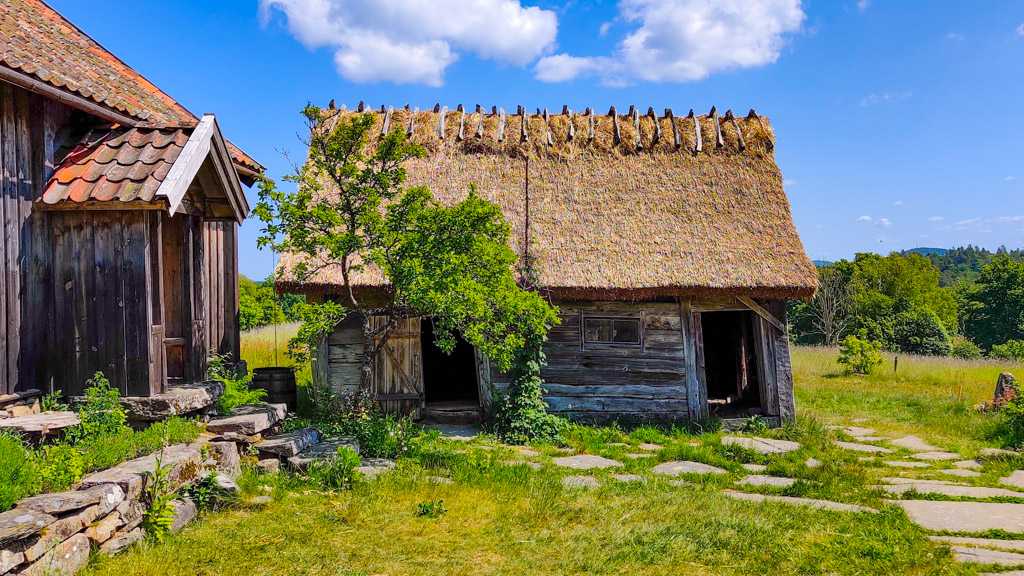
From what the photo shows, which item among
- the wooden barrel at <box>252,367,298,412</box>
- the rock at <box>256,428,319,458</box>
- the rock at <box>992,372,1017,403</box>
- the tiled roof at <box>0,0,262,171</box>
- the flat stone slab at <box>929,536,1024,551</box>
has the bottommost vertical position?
the flat stone slab at <box>929,536,1024,551</box>

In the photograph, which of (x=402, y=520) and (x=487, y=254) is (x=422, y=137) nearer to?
(x=487, y=254)

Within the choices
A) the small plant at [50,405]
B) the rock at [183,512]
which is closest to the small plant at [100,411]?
the small plant at [50,405]

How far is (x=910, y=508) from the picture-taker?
5.95 meters

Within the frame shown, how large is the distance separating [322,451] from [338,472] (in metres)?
0.73

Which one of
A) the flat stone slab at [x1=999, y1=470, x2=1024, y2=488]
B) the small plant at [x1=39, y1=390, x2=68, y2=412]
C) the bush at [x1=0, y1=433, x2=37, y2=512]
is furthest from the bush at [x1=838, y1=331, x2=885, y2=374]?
the bush at [x1=0, y1=433, x2=37, y2=512]

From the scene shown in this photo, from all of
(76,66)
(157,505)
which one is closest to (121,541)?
(157,505)

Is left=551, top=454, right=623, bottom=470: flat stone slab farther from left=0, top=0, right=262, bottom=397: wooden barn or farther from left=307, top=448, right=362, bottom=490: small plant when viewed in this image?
left=0, top=0, right=262, bottom=397: wooden barn

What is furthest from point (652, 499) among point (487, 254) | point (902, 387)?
point (902, 387)

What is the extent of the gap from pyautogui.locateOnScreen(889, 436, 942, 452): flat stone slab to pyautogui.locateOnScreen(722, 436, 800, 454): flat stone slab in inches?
57.8

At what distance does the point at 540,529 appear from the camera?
16.7 ft

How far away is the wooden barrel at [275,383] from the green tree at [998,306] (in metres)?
43.9

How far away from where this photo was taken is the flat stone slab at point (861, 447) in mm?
8586

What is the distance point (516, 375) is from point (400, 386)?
1.85 meters

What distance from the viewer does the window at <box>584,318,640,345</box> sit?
33.7 ft
